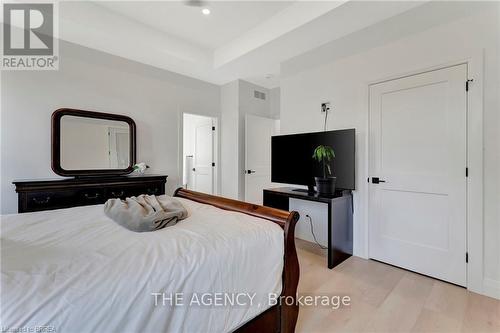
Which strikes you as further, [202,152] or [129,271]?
[202,152]

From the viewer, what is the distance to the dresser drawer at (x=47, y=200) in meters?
2.48

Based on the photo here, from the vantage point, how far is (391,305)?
1.89m

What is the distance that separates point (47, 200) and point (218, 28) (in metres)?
2.95

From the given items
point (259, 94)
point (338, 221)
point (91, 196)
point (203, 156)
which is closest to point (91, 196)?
point (91, 196)

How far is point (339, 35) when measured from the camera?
109 inches

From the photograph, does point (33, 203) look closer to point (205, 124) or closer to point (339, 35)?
point (205, 124)

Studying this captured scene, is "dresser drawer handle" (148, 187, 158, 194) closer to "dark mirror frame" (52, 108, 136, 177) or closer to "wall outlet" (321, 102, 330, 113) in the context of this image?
"dark mirror frame" (52, 108, 136, 177)

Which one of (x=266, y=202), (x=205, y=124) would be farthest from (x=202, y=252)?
(x=205, y=124)

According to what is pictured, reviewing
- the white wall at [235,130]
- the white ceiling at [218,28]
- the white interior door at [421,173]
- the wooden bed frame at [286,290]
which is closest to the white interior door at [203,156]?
the white wall at [235,130]

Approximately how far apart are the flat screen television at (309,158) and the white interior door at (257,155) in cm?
111

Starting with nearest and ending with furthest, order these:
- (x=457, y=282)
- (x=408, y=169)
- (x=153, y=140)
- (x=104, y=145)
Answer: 1. (x=457, y=282)
2. (x=408, y=169)
3. (x=104, y=145)
4. (x=153, y=140)

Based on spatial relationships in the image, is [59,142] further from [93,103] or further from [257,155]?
[257,155]

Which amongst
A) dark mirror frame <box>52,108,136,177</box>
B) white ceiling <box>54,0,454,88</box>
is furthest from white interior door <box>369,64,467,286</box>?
dark mirror frame <box>52,108,136,177</box>

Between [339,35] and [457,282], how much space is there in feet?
9.40
